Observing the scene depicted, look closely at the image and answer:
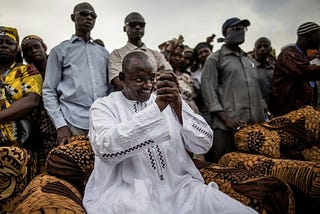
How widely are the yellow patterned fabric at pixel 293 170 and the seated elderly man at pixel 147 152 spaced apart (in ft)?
2.89

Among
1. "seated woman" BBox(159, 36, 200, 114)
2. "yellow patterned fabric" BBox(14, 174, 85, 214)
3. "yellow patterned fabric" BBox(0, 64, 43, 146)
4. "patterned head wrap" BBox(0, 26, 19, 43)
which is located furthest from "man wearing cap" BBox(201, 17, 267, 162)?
"yellow patterned fabric" BBox(14, 174, 85, 214)

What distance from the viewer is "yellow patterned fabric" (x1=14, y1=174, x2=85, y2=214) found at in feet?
5.88

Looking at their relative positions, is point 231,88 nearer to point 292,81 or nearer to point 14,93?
point 292,81

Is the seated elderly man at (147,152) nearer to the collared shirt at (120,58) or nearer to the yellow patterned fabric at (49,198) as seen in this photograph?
the yellow patterned fabric at (49,198)

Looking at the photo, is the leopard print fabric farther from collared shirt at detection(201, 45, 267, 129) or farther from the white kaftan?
collared shirt at detection(201, 45, 267, 129)

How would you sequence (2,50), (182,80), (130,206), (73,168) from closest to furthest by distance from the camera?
(130,206) < (73,168) < (2,50) < (182,80)

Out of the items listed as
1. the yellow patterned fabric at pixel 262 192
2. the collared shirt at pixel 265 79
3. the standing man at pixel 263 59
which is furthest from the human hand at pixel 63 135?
the standing man at pixel 263 59

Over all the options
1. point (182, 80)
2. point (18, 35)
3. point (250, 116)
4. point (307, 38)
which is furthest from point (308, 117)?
point (18, 35)

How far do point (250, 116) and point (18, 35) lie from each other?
288cm

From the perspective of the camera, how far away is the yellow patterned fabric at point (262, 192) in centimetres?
219

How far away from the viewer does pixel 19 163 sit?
260cm

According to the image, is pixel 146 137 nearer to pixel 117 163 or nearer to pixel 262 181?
pixel 117 163

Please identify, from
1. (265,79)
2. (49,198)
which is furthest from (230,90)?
(49,198)

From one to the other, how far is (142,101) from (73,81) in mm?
1376
